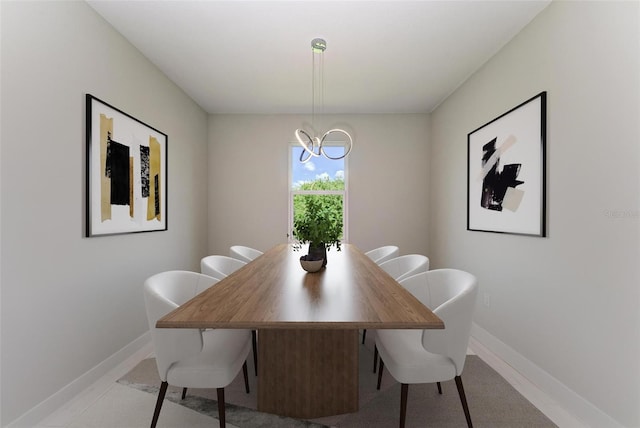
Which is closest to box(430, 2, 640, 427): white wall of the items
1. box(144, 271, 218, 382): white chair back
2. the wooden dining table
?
the wooden dining table

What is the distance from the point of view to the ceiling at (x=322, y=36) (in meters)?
2.23

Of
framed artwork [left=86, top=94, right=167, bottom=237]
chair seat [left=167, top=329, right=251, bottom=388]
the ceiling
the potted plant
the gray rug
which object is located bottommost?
the gray rug

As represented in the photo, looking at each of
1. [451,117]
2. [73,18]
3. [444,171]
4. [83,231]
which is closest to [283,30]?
[73,18]

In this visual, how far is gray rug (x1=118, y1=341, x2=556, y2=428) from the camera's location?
5.82ft

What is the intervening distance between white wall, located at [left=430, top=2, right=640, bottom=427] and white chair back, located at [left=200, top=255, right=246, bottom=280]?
2318mm

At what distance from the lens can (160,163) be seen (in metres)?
3.18

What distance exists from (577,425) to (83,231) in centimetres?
333

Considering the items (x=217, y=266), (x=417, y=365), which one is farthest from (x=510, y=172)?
(x=217, y=266)

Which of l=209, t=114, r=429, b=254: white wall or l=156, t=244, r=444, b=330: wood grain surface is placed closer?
l=156, t=244, r=444, b=330: wood grain surface

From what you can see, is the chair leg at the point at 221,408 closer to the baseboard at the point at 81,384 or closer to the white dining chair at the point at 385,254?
the baseboard at the point at 81,384

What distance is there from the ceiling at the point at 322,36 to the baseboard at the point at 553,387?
257 centimetres

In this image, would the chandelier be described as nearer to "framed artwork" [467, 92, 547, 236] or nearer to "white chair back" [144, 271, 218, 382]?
"framed artwork" [467, 92, 547, 236]

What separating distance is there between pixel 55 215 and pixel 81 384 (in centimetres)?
116

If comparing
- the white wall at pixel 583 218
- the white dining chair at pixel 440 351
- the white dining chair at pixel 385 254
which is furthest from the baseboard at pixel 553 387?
the white dining chair at pixel 385 254
